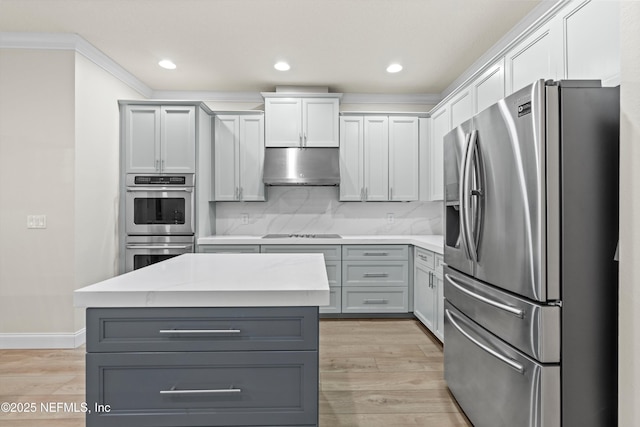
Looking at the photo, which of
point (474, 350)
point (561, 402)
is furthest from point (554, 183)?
point (474, 350)

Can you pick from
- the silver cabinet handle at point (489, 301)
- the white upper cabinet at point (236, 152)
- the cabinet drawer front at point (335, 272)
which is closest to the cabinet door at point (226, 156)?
the white upper cabinet at point (236, 152)

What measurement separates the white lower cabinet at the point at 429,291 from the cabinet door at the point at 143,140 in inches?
116

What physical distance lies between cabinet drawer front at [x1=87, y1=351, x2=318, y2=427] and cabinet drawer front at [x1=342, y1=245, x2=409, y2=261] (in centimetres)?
269

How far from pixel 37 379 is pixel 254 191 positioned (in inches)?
100

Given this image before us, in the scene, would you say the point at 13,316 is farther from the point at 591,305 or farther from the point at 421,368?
the point at 591,305

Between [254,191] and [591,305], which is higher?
[254,191]

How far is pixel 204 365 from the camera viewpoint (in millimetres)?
1224

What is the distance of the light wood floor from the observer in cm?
205

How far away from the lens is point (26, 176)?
3.11 metres

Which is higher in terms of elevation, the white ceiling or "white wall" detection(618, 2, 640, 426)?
the white ceiling

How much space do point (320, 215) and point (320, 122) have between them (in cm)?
116

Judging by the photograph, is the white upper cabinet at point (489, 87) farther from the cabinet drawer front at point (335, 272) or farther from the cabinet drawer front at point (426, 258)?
the cabinet drawer front at point (335, 272)

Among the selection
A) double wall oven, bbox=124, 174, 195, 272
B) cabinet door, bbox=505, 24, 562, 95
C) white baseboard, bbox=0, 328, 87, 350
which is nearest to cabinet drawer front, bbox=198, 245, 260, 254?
double wall oven, bbox=124, 174, 195, 272

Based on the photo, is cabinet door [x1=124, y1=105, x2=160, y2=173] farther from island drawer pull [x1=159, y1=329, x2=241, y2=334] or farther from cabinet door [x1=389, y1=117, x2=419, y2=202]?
island drawer pull [x1=159, y1=329, x2=241, y2=334]
